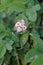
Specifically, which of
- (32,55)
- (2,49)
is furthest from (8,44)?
(32,55)

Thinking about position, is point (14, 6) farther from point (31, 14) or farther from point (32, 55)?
point (32, 55)

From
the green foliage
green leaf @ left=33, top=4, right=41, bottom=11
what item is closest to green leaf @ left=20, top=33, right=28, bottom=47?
the green foliage

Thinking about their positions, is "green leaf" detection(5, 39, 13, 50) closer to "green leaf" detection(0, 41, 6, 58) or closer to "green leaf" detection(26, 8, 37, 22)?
"green leaf" detection(0, 41, 6, 58)

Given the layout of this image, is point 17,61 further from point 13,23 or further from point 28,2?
point 28,2

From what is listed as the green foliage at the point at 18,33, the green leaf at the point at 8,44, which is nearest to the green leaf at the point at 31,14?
the green foliage at the point at 18,33

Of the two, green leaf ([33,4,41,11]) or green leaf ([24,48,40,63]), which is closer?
green leaf ([24,48,40,63])

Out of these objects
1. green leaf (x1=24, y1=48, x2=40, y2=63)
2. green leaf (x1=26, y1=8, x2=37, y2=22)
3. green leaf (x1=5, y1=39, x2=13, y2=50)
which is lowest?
green leaf (x1=24, y1=48, x2=40, y2=63)

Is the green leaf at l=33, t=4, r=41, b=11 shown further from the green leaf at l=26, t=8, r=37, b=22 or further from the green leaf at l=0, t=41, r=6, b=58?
the green leaf at l=0, t=41, r=6, b=58

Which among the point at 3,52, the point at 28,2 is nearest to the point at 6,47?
the point at 3,52

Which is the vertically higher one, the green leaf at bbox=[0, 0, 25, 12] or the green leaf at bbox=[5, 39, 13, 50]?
the green leaf at bbox=[0, 0, 25, 12]
